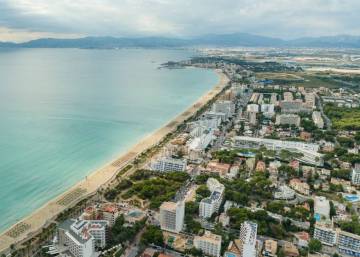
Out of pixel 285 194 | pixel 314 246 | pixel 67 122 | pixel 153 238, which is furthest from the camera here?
pixel 67 122

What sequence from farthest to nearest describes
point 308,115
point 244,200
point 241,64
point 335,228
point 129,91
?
point 241,64
point 129,91
point 308,115
point 244,200
point 335,228

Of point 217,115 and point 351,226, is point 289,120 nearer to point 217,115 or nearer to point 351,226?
point 217,115

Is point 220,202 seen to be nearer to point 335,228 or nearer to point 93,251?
point 335,228

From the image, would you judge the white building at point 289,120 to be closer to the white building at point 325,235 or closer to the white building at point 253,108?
the white building at point 253,108

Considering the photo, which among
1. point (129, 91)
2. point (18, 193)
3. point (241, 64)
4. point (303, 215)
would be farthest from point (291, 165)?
point (241, 64)

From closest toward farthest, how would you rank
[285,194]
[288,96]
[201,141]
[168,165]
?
1. [285,194]
2. [168,165]
3. [201,141]
4. [288,96]

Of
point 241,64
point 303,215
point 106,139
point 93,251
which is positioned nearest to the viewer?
point 93,251

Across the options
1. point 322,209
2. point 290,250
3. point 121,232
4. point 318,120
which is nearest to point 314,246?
point 290,250

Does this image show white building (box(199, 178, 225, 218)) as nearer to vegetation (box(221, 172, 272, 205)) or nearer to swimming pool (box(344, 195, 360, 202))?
vegetation (box(221, 172, 272, 205))
